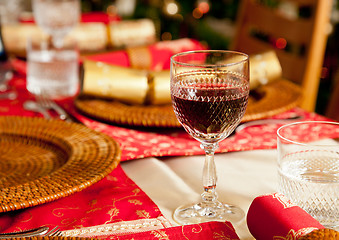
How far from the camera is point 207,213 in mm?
591

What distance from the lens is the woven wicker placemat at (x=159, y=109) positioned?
34.8 inches

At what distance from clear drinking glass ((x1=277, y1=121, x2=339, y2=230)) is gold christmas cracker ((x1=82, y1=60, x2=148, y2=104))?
1.38 ft

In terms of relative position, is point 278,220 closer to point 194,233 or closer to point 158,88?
point 194,233

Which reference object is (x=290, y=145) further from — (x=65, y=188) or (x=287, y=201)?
(x=65, y=188)

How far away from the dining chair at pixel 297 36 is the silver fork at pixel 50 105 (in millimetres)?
685

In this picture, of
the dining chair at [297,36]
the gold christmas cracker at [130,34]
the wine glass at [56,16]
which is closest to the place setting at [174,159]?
the wine glass at [56,16]

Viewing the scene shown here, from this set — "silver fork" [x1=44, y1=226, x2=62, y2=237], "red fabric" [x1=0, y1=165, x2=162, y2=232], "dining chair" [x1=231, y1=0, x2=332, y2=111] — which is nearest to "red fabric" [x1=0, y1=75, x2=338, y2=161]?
"red fabric" [x1=0, y1=165, x2=162, y2=232]

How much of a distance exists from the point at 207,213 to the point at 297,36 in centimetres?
111

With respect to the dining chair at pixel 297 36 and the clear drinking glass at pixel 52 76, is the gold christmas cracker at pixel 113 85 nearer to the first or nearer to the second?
the clear drinking glass at pixel 52 76

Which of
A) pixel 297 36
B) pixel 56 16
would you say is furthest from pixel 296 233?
pixel 297 36

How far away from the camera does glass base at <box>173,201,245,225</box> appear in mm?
580

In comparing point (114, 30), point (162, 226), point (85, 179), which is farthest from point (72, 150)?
point (114, 30)

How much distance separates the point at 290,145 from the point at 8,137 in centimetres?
53

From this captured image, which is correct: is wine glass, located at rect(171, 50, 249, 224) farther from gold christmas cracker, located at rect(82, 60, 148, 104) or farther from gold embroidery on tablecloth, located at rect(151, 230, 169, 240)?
gold christmas cracker, located at rect(82, 60, 148, 104)
